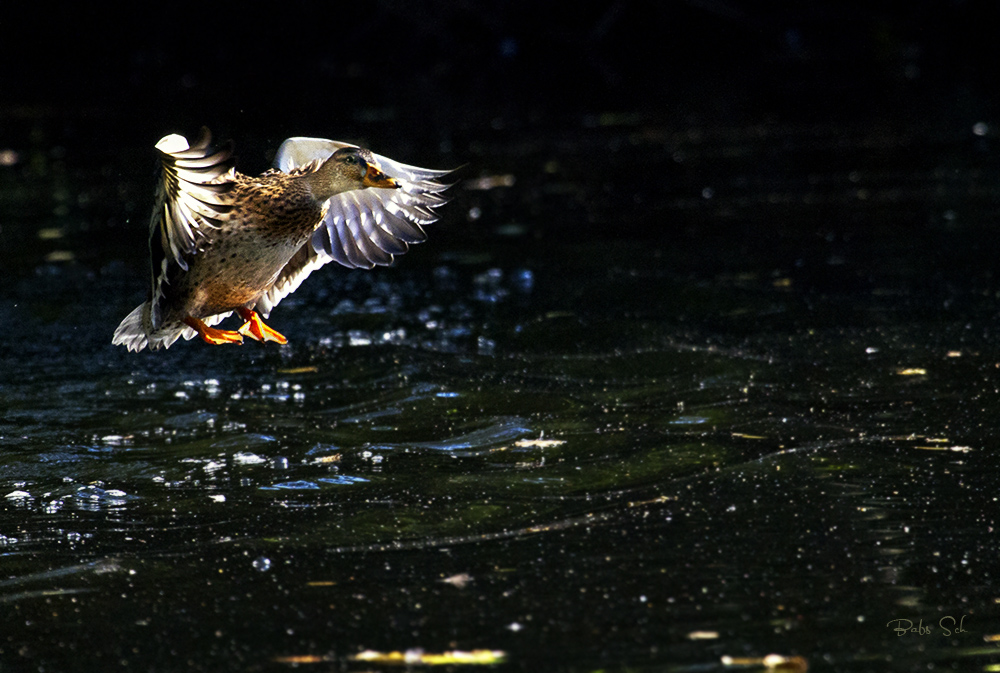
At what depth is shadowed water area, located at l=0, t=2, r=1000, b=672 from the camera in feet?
9.80

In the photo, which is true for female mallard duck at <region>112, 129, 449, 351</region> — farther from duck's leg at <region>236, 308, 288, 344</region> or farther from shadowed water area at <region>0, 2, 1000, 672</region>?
shadowed water area at <region>0, 2, 1000, 672</region>

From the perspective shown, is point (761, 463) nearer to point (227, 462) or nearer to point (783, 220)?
point (227, 462)

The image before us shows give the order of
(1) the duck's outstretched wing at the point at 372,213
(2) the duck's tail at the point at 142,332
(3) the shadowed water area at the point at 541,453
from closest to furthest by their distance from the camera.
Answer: (3) the shadowed water area at the point at 541,453
(2) the duck's tail at the point at 142,332
(1) the duck's outstretched wing at the point at 372,213

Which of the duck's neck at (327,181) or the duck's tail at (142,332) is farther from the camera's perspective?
the duck's tail at (142,332)

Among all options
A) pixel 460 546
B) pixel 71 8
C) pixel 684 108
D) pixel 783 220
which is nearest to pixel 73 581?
pixel 460 546

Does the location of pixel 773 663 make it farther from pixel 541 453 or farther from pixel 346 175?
pixel 346 175

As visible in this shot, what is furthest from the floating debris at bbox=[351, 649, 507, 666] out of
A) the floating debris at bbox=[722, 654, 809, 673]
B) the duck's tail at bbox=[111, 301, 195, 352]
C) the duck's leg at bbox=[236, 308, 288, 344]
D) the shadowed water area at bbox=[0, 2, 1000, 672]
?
the duck's tail at bbox=[111, 301, 195, 352]

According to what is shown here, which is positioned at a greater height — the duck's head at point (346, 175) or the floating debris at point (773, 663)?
the duck's head at point (346, 175)

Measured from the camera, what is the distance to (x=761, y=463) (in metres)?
4.09

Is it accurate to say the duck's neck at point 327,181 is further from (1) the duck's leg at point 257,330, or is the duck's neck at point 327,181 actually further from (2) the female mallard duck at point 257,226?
(1) the duck's leg at point 257,330

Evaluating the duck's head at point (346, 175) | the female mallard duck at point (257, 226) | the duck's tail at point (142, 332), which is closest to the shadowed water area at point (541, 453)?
the duck's tail at point (142, 332)

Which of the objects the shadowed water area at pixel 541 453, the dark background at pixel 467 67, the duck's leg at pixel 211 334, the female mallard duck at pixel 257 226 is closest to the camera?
the shadowed water area at pixel 541 453

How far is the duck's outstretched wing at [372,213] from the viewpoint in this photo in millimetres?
4980

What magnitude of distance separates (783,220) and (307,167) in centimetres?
445
